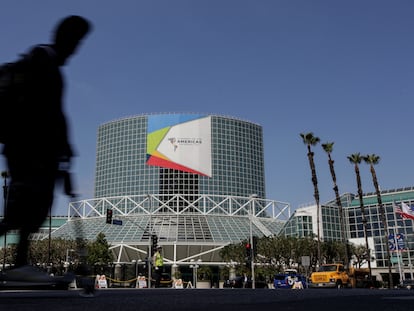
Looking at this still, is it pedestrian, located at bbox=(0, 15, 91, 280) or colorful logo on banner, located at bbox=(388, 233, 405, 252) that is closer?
pedestrian, located at bbox=(0, 15, 91, 280)

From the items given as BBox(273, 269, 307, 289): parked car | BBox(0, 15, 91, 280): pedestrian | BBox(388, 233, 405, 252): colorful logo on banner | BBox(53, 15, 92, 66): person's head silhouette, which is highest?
BBox(388, 233, 405, 252): colorful logo on banner

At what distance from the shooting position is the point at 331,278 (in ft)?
98.9

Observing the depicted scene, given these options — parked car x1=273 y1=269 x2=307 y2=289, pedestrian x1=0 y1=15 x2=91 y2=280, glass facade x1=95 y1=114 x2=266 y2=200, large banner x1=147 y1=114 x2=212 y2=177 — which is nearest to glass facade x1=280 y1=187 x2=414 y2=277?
glass facade x1=95 y1=114 x2=266 y2=200

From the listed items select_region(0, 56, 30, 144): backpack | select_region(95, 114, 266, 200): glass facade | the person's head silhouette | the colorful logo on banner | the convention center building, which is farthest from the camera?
select_region(95, 114, 266, 200): glass facade

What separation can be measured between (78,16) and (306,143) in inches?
2096

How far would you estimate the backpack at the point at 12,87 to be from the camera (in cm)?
350

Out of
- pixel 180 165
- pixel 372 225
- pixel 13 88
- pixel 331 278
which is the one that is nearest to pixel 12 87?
pixel 13 88

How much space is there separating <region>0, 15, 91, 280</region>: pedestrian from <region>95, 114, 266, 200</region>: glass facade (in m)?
105

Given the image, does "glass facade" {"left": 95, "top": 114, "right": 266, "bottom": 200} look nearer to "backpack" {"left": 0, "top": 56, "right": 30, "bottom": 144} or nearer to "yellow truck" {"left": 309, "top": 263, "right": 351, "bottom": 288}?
"yellow truck" {"left": 309, "top": 263, "right": 351, "bottom": 288}

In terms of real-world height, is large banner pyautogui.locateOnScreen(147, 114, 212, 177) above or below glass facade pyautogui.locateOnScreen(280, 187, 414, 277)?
above

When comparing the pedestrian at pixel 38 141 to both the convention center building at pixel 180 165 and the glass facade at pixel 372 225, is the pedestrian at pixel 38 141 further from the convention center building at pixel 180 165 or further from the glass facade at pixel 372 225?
the convention center building at pixel 180 165

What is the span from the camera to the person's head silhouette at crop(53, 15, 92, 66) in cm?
367

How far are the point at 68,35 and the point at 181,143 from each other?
10473cm

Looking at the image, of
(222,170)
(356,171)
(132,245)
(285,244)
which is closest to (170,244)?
(132,245)
